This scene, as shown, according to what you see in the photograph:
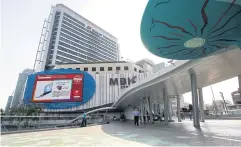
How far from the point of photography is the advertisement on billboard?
144 feet

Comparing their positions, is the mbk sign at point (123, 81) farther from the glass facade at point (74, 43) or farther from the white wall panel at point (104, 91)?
the glass facade at point (74, 43)

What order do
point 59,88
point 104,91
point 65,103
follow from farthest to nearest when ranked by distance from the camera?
point 104,91, point 59,88, point 65,103

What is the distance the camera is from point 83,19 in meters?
93.6

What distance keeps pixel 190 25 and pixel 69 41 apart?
7985 cm

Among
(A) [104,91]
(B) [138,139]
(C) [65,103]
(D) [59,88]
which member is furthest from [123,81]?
(B) [138,139]

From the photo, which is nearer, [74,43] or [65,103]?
[65,103]

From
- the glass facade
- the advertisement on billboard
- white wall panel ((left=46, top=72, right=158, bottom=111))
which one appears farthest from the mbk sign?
the glass facade

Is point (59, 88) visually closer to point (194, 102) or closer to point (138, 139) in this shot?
point (194, 102)

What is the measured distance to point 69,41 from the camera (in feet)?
264

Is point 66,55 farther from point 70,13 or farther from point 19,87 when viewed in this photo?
point 19,87

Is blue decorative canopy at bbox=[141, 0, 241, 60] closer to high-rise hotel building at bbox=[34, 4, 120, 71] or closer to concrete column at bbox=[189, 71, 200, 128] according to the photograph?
concrete column at bbox=[189, 71, 200, 128]

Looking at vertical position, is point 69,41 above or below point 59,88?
A: above

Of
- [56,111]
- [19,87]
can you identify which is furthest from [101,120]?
[19,87]

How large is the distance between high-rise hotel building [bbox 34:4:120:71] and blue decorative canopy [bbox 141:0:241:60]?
66649 mm
